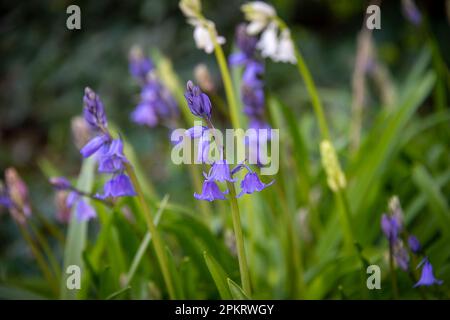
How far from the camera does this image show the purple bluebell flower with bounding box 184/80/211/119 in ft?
4.84

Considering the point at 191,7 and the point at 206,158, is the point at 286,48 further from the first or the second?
the point at 206,158

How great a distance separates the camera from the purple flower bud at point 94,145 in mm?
1714

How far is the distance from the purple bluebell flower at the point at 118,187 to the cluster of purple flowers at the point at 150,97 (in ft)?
3.57

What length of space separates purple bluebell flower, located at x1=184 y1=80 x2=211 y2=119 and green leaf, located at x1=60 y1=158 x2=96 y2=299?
3.92 ft

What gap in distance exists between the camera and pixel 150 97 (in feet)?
9.23

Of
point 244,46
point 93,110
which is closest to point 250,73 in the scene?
point 244,46

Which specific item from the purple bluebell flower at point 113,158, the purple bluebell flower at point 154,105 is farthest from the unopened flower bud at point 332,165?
the purple bluebell flower at point 154,105

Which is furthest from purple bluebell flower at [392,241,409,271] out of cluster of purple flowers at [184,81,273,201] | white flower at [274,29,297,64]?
white flower at [274,29,297,64]

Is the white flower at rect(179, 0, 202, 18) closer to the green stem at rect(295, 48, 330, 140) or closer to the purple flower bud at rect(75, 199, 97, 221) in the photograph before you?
the green stem at rect(295, 48, 330, 140)


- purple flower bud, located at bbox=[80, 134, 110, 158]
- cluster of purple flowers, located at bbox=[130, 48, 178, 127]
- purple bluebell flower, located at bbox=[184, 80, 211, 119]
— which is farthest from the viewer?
cluster of purple flowers, located at bbox=[130, 48, 178, 127]

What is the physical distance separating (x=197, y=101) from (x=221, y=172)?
0.22 meters

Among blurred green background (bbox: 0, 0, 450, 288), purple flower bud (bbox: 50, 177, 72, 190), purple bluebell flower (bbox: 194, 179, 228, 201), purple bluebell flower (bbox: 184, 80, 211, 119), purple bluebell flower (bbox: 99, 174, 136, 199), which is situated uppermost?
blurred green background (bbox: 0, 0, 450, 288)

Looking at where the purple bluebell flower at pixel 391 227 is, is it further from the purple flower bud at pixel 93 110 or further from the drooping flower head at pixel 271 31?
the purple flower bud at pixel 93 110

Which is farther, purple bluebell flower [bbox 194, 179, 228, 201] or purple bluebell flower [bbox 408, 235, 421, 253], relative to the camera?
purple bluebell flower [bbox 408, 235, 421, 253]
